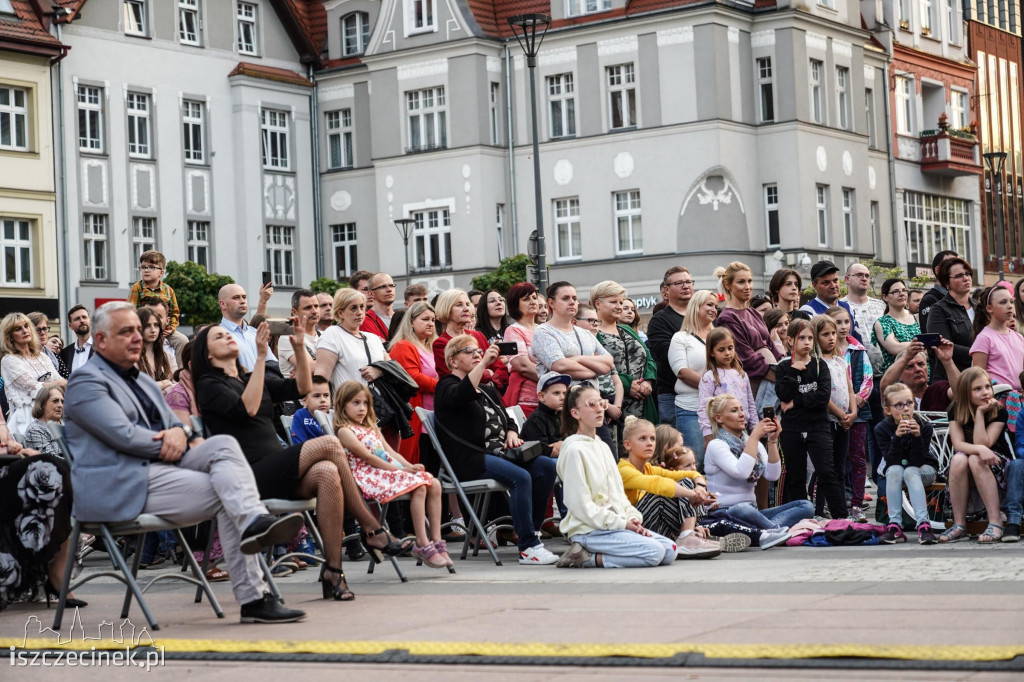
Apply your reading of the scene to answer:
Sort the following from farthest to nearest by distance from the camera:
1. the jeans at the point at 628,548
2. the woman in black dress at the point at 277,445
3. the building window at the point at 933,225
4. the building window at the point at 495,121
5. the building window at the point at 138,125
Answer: the building window at the point at 933,225 < the building window at the point at 495,121 < the building window at the point at 138,125 < the jeans at the point at 628,548 < the woman in black dress at the point at 277,445

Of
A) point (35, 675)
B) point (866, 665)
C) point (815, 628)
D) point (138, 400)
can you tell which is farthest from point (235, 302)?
point (866, 665)

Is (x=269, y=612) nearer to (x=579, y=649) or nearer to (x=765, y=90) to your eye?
(x=579, y=649)

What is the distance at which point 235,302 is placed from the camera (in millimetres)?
12797

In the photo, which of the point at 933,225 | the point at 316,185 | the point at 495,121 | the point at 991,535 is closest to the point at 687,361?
the point at 991,535

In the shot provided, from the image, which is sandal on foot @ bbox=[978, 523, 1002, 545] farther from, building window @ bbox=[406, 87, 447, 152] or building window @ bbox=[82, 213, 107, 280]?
building window @ bbox=[406, 87, 447, 152]

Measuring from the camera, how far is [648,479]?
1180 centimetres

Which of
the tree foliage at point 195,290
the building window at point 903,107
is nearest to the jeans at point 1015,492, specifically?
the tree foliage at point 195,290

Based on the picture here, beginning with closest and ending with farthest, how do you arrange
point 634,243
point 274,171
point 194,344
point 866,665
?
point 866,665 → point 194,344 → point 634,243 → point 274,171

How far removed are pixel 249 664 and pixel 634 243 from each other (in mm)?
38975

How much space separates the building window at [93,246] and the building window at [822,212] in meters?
20.4

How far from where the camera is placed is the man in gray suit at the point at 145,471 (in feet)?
28.5

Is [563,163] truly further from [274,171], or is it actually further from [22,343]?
[22,343]

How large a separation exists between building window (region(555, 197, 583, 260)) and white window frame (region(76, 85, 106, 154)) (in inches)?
518

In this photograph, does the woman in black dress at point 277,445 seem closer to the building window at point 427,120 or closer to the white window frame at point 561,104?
the white window frame at point 561,104
